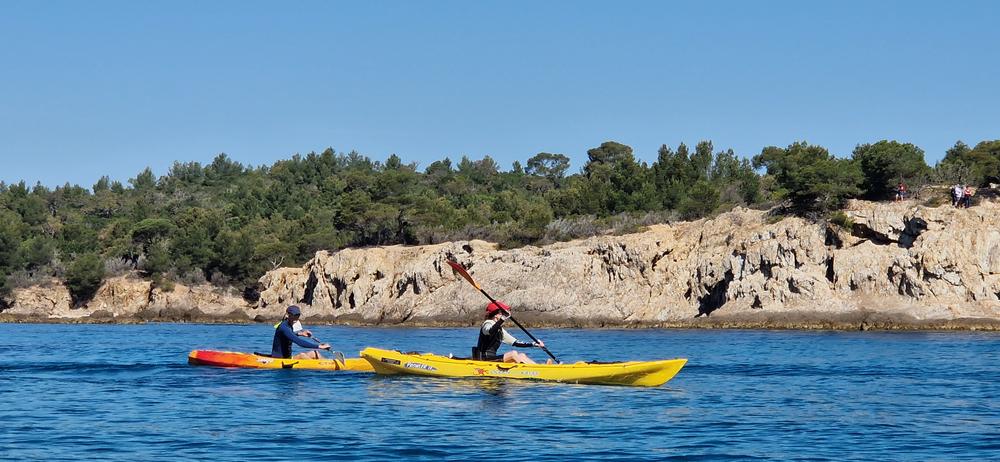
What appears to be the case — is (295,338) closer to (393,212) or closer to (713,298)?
(713,298)

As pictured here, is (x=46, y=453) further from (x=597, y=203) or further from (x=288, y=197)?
(x=288, y=197)

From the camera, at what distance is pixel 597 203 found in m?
76.9

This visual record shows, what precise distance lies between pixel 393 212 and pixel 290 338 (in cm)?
4948

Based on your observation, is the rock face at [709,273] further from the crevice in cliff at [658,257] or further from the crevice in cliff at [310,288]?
the crevice in cliff at [310,288]

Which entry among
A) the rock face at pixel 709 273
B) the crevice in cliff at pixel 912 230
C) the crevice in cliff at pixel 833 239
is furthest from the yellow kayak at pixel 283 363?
the crevice in cliff at pixel 912 230

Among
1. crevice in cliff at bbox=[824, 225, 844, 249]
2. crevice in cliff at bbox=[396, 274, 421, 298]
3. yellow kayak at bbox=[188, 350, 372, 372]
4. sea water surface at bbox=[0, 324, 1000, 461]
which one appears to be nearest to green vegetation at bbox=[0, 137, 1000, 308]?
crevice in cliff at bbox=[824, 225, 844, 249]

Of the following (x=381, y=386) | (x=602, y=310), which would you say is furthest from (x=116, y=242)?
(x=381, y=386)

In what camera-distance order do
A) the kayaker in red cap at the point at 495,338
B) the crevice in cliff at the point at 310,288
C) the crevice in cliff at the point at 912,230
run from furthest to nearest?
the crevice in cliff at the point at 310,288
the crevice in cliff at the point at 912,230
the kayaker in red cap at the point at 495,338

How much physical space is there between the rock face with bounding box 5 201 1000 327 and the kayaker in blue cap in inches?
1260

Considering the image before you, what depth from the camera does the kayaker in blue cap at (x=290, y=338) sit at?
27.0m

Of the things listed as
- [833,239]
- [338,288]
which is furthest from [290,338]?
[338,288]

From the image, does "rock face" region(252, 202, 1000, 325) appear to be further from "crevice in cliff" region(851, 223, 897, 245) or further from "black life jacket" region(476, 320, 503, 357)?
"black life jacket" region(476, 320, 503, 357)

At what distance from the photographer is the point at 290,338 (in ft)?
89.8

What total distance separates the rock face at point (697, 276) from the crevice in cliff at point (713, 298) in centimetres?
7
